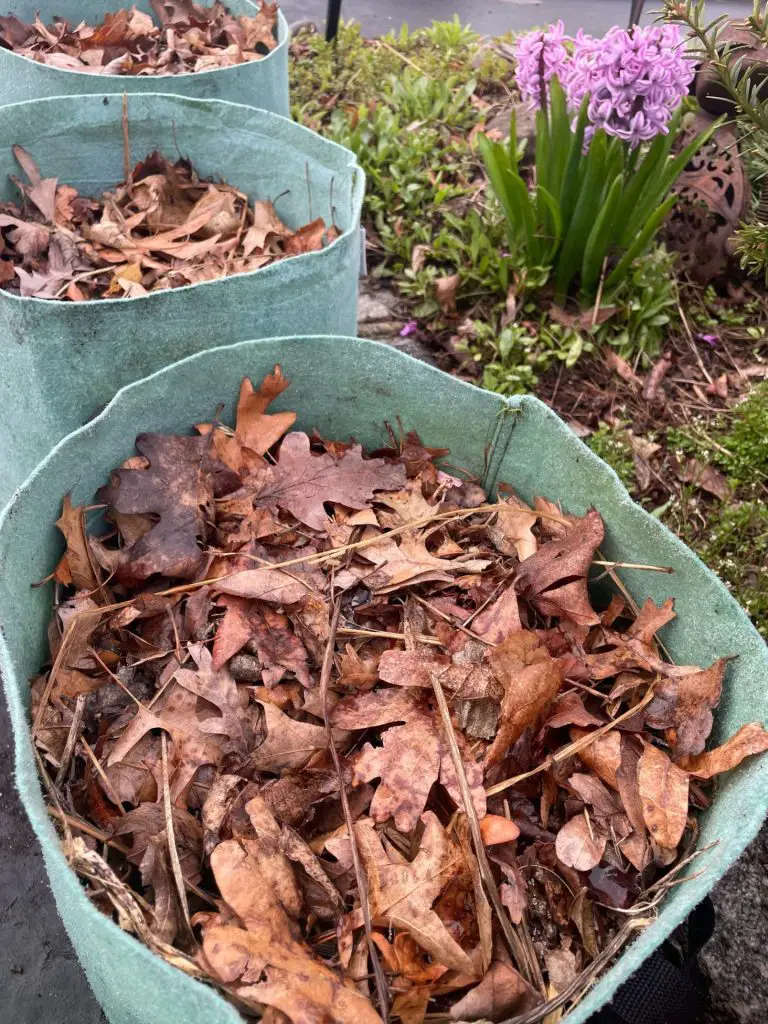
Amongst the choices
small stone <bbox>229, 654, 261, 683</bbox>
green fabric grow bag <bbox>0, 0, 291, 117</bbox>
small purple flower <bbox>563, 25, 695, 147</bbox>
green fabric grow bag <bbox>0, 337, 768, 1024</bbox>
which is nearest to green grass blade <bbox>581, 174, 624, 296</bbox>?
small purple flower <bbox>563, 25, 695, 147</bbox>

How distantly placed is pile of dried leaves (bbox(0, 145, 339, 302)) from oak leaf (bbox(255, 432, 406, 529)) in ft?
1.68

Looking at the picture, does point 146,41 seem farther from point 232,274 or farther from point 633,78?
point 633,78

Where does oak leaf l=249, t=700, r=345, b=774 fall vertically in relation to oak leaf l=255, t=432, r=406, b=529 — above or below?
below

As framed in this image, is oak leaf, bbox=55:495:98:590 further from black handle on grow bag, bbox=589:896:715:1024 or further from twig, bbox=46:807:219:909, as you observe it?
black handle on grow bag, bbox=589:896:715:1024

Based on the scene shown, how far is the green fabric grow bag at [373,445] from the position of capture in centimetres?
71

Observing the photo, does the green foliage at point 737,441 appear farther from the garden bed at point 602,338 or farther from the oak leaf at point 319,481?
the oak leaf at point 319,481

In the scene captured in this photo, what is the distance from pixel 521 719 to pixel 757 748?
250 mm

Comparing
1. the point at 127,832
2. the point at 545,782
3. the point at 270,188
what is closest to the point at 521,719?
the point at 545,782

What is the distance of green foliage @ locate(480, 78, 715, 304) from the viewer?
1.89m

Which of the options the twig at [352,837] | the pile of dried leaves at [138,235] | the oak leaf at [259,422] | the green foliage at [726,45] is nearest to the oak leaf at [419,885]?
the twig at [352,837]

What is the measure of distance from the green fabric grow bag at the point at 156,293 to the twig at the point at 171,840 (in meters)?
0.60

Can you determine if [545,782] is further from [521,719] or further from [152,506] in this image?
[152,506]

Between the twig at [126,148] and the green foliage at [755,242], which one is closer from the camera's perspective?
the green foliage at [755,242]

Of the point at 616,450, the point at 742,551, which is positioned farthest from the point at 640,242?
the point at 742,551
